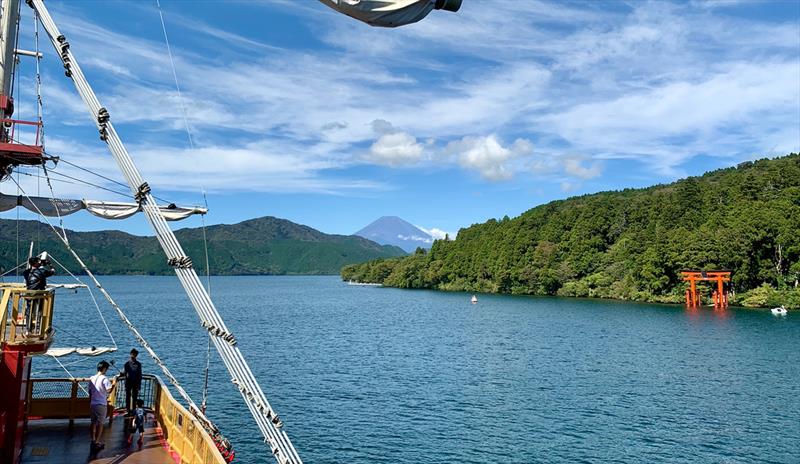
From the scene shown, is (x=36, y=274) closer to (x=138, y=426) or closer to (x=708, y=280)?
(x=138, y=426)

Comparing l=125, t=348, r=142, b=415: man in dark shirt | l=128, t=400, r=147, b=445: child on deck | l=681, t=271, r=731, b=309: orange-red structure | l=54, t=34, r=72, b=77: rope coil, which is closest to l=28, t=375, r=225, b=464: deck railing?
l=125, t=348, r=142, b=415: man in dark shirt

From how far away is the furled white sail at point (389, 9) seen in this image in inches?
165

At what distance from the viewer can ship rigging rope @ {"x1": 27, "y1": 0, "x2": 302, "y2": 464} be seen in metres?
10.8

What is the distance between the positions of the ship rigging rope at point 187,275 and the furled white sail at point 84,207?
326cm

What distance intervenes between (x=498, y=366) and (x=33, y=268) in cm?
3541

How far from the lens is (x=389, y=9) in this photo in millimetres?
4262

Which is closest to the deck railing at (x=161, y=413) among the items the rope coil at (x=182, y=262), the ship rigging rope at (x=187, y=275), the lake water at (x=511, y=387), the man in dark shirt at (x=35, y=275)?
the ship rigging rope at (x=187, y=275)

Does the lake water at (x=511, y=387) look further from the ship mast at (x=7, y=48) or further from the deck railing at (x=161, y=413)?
the ship mast at (x=7, y=48)

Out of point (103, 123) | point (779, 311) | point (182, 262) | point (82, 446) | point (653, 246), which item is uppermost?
point (653, 246)

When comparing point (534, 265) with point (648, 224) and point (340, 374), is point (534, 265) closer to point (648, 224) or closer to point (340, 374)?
point (648, 224)

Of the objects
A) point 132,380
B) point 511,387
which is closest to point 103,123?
point 132,380

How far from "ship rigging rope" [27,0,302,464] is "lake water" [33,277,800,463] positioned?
12.6m

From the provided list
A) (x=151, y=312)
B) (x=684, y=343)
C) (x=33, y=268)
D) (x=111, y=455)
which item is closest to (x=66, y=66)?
(x=33, y=268)

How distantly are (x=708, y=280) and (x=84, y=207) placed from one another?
93.8 m
